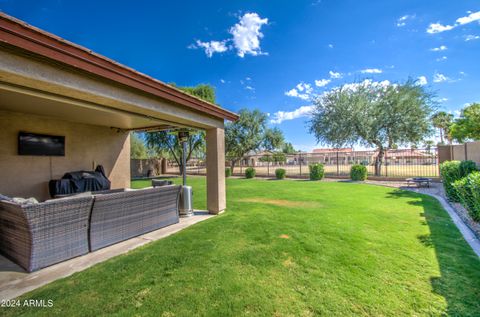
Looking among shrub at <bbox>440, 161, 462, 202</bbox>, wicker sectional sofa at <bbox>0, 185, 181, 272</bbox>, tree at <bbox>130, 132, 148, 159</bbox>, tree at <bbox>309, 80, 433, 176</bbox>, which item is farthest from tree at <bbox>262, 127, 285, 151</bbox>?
wicker sectional sofa at <bbox>0, 185, 181, 272</bbox>

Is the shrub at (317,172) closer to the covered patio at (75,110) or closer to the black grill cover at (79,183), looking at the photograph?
the covered patio at (75,110)

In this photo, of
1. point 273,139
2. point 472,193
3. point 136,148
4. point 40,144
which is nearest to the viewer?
point 472,193

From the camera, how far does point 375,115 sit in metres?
14.2

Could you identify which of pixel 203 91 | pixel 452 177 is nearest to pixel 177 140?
pixel 203 91

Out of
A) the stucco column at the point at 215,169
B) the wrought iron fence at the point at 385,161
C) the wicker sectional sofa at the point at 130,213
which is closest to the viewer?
the wicker sectional sofa at the point at 130,213

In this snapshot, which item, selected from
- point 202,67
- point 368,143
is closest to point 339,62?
point 368,143

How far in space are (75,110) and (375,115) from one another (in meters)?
16.3

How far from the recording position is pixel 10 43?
183 cm

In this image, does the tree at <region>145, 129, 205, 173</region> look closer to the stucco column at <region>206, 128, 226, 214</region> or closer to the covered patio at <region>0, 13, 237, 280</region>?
the covered patio at <region>0, 13, 237, 280</region>

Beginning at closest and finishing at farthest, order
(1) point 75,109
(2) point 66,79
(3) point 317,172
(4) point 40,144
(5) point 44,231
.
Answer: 1. (2) point 66,79
2. (5) point 44,231
3. (1) point 75,109
4. (4) point 40,144
5. (3) point 317,172

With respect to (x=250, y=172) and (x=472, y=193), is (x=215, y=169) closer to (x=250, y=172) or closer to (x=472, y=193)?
(x=472, y=193)

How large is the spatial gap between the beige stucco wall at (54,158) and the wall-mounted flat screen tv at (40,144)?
0.33 feet

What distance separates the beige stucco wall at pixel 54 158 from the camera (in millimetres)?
4746

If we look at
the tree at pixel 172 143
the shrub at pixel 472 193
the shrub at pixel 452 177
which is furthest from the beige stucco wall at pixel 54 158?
the tree at pixel 172 143
